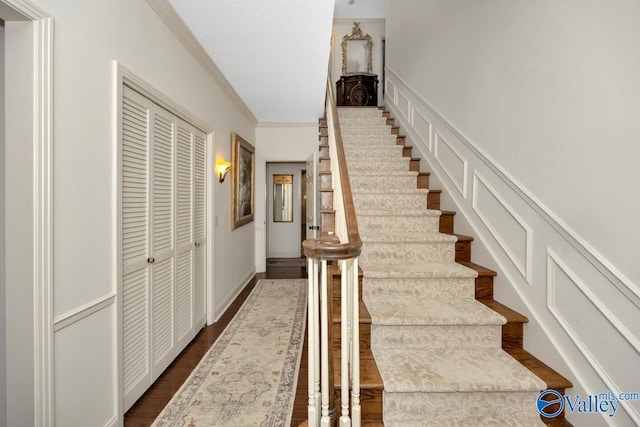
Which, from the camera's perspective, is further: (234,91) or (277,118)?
(277,118)

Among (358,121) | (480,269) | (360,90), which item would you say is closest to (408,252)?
(480,269)

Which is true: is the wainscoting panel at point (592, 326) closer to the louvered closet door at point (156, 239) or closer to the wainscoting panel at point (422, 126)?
the wainscoting panel at point (422, 126)

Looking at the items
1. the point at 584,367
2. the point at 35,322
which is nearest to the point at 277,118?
the point at 35,322

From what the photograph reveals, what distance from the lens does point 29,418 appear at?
1.16 m

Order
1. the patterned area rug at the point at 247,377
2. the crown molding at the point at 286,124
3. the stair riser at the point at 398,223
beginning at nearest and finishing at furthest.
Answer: the patterned area rug at the point at 247,377
the stair riser at the point at 398,223
the crown molding at the point at 286,124

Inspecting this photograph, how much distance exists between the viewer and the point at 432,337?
169 centimetres

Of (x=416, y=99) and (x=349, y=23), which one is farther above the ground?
(x=349, y=23)

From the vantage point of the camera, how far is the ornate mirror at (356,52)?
6230 millimetres

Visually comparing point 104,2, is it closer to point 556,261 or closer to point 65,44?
point 65,44

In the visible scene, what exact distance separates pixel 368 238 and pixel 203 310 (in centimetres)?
192

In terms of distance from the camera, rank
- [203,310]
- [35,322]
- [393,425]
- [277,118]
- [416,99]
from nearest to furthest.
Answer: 1. [35,322]
2. [393,425]
3. [203,310]
4. [416,99]
5. [277,118]

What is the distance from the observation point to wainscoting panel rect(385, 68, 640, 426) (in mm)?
1197

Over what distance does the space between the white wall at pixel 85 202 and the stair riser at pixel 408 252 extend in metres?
1.66

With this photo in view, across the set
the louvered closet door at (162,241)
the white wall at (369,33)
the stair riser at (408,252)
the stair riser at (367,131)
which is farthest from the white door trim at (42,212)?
the white wall at (369,33)
